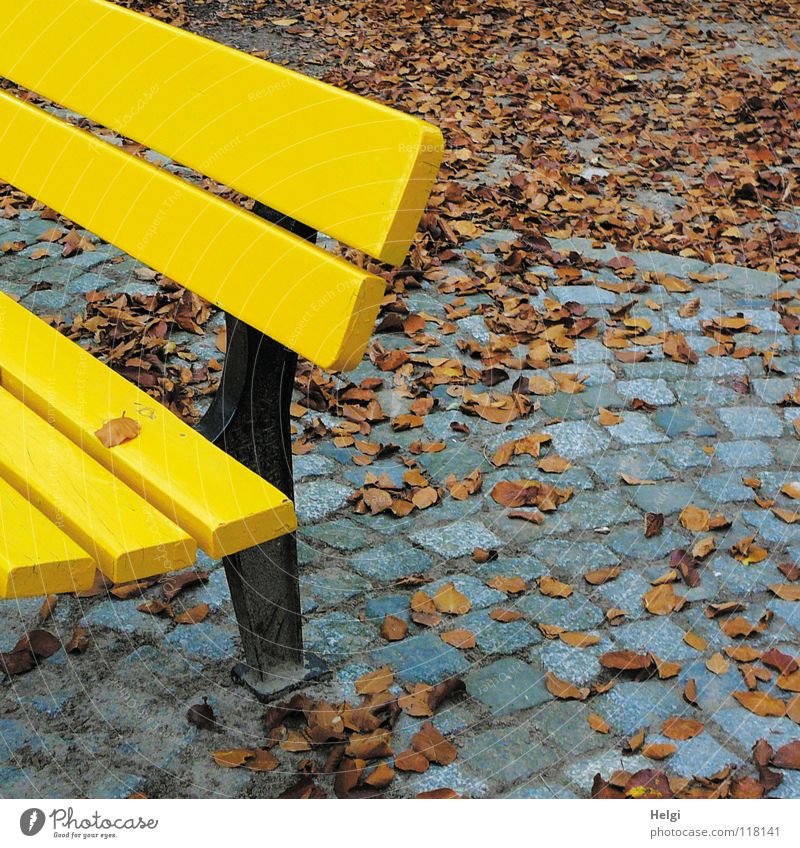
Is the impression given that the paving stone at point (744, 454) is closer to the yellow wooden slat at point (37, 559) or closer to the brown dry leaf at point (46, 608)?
the brown dry leaf at point (46, 608)

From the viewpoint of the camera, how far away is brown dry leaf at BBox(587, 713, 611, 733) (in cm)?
217

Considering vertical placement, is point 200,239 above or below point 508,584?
above

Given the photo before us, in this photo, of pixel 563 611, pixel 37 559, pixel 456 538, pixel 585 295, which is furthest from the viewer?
pixel 585 295

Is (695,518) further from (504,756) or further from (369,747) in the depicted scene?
(369,747)

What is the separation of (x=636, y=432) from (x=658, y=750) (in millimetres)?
1226

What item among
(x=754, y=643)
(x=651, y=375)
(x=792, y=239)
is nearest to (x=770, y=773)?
(x=754, y=643)

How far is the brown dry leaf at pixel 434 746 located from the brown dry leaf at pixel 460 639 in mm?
262

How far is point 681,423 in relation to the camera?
321 centimetres

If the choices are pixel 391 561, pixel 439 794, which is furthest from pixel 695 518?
pixel 439 794

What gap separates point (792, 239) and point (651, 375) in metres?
1.39

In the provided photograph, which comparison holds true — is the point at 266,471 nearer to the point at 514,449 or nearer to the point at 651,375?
the point at 514,449

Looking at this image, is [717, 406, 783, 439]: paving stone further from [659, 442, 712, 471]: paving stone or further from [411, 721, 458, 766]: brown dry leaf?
[411, 721, 458, 766]: brown dry leaf

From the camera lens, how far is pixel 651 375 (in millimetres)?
3449

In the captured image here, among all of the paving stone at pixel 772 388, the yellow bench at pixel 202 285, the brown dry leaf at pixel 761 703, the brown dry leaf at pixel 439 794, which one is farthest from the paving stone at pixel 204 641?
the paving stone at pixel 772 388
